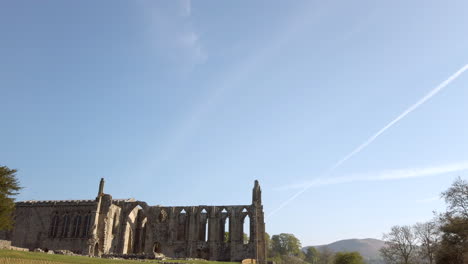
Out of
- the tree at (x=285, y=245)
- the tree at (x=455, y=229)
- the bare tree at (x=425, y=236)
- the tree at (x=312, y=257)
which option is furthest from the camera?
the tree at (x=312, y=257)

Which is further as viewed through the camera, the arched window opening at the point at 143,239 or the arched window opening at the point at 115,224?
the arched window opening at the point at 143,239

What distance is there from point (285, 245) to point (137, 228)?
61.9m

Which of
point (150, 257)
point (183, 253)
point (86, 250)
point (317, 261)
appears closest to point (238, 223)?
point (183, 253)

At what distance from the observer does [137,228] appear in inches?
2151

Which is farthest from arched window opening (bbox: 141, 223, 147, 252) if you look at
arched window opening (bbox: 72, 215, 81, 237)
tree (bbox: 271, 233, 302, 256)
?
tree (bbox: 271, 233, 302, 256)

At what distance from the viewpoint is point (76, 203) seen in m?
53.1

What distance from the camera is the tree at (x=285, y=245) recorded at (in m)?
105

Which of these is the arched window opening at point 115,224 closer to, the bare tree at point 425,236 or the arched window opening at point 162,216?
the arched window opening at point 162,216

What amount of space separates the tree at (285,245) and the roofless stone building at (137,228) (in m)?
58.2

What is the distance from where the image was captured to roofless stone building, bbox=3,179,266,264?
4931 centimetres

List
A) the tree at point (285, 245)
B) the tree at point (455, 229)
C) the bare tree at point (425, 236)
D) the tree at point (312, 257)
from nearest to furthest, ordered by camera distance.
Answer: the tree at point (455, 229)
the bare tree at point (425, 236)
the tree at point (285, 245)
the tree at point (312, 257)

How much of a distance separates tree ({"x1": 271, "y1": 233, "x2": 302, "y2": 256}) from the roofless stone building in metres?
58.2

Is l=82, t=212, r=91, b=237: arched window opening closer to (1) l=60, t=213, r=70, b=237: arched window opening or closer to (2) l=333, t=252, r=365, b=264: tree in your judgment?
(1) l=60, t=213, r=70, b=237: arched window opening

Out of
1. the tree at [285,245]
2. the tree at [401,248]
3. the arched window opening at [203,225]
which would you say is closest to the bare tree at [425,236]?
the tree at [401,248]
